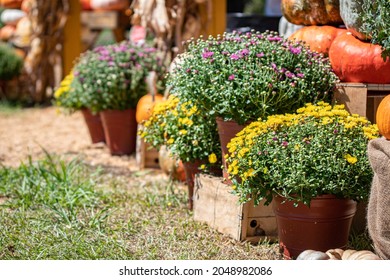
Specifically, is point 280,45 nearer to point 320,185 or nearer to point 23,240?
point 320,185

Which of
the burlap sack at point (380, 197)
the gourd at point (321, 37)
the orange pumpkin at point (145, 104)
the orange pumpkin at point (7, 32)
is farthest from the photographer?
the orange pumpkin at point (7, 32)

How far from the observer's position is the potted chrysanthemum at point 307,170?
337 cm

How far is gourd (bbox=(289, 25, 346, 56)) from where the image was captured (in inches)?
167

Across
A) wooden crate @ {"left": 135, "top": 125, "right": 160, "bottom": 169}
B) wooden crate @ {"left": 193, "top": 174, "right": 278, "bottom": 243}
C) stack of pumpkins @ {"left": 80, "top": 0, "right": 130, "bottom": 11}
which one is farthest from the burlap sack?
stack of pumpkins @ {"left": 80, "top": 0, "right": 130, "bottom": 11}

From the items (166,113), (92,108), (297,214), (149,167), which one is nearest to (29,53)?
(92,108)

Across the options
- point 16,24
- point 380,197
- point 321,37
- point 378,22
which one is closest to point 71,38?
point 16,24

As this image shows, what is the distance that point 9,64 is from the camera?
9.68 meters

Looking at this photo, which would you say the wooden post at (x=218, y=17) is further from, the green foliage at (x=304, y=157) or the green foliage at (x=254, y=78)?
the green foliage at (x=304, y=157)

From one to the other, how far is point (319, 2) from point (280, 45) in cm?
54

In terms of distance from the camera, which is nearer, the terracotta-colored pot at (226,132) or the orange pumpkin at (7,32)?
the terracotta-colored pot at (226,132)

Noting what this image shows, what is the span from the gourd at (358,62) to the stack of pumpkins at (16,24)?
648 cm

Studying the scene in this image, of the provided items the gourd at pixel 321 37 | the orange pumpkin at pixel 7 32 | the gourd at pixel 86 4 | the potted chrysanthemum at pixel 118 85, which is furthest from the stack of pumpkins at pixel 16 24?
the gourd at pixel 321 37

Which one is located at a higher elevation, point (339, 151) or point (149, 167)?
point (339, 151)
